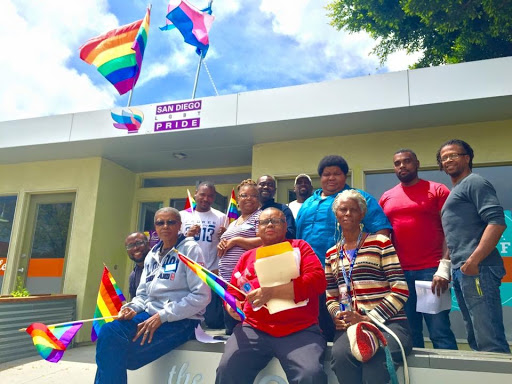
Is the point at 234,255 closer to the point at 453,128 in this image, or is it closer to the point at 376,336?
the point at 376,336

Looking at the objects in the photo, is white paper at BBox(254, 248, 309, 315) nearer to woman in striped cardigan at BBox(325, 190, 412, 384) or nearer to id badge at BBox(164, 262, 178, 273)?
woman in striped cardigan at BBox(325, 190, 412, 384)

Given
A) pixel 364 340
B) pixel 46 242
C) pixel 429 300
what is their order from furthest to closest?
pixel 46 242 < pixel 429 300 < pixel 364 340

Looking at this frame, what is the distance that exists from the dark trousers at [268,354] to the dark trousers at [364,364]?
10cm

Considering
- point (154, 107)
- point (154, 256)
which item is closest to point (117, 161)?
point (154, 107)

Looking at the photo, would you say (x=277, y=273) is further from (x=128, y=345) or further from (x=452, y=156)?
(x=452, y=156)

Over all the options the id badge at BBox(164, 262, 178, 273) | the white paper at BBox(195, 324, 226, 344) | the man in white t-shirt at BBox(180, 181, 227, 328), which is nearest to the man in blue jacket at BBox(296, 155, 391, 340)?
the white paper at BBox(195, 324, 226, 344)

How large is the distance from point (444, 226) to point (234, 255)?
5.28 ft

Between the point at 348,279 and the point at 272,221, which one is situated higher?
the point at 272,221

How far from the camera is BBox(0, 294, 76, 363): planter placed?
5.54 meters

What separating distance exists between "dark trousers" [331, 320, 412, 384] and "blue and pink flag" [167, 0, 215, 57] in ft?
22.4

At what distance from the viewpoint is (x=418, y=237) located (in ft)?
10.2

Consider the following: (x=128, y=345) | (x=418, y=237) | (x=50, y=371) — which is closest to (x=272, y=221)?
(x=418, y=237)

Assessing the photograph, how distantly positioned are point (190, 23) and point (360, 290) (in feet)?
22.8

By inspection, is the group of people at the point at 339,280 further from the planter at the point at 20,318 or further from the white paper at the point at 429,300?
the planter at the point at 20,318
